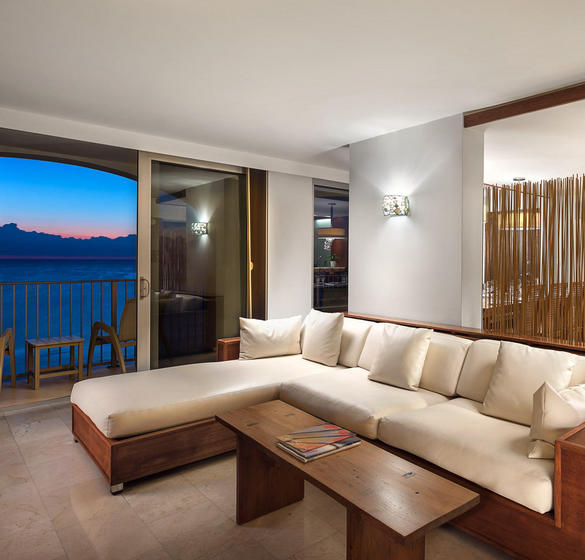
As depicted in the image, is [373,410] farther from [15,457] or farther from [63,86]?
[63,86]

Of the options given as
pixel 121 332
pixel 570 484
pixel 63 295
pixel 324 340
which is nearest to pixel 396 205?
pixel 324 340

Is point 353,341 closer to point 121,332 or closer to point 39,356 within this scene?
point 121,332

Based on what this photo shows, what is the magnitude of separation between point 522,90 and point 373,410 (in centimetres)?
242

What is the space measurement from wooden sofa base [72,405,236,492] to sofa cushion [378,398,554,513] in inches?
43.7

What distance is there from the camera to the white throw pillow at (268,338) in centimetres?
408

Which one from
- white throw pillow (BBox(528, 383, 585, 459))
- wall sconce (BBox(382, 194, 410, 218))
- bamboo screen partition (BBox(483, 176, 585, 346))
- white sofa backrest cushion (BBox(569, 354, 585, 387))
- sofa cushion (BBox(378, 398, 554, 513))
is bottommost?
sofa cushion (BBox(378, 398, 554, 513))

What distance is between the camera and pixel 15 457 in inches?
119

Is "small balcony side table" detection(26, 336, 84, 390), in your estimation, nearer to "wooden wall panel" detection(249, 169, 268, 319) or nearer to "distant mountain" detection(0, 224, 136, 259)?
"wooden wall panel" detection(249, 169, 268, 319)

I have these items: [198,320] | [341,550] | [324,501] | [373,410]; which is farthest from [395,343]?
[198,320]

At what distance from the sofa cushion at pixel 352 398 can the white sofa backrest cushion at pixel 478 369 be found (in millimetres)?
182

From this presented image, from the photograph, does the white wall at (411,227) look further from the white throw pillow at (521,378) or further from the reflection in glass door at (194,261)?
the reflection in glass door at (194,261)

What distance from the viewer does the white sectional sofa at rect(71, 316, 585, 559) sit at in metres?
1.88

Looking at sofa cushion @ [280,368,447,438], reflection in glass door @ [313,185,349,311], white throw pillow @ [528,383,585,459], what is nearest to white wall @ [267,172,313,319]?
reflection in glass door @ [313,185,349,311]

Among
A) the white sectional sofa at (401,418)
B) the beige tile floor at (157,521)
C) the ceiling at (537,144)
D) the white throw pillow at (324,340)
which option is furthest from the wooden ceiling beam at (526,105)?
the beige tile floor at (157,521)
